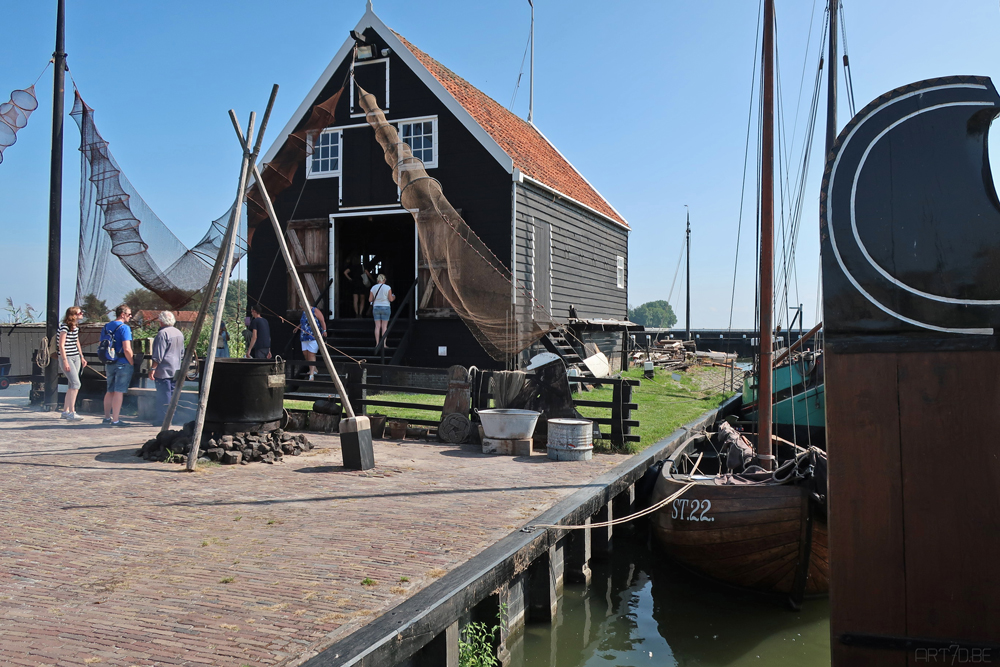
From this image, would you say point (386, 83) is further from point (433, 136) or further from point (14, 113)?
point (14, 113)

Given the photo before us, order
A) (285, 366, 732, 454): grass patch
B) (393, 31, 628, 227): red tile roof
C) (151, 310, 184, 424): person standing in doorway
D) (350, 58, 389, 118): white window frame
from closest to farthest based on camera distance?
1. (151, 310, 184, 424): person standing in doorway
2. (285, 366, 732, 454): grass patch
3. (350, 58, 389, 118): white window frame
4. (393, 31, 628, 227): red tile roof

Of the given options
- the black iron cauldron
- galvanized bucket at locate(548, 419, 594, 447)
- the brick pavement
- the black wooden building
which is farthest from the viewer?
the black wooden building

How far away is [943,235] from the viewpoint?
287cm

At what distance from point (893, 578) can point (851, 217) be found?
1.59 metres

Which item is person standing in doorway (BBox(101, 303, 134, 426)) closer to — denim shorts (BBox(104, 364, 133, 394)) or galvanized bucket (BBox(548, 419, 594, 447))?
denim shorts (BBox(104, 364, 133, 394))

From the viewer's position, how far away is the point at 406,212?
623 inches

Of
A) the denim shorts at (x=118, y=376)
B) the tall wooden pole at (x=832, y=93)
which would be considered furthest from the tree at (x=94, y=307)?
the tall wooden pole at (x=832, y=93)

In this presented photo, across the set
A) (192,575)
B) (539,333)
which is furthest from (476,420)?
(192,575)

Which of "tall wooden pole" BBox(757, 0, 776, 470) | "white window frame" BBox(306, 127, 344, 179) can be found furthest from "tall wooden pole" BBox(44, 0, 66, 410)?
"tall wooden pole" BBox(757, 0, 776, 470)

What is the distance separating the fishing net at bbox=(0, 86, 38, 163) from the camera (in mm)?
11641

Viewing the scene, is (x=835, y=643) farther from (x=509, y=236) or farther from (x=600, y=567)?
(x=509, y=236)

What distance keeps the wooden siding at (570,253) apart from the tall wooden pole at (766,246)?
7563 millimetres

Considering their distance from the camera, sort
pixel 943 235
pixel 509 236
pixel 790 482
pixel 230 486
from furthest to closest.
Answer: pixel 509 236 → pixel 230 486 → pixel 790 482 → pixel 943 235

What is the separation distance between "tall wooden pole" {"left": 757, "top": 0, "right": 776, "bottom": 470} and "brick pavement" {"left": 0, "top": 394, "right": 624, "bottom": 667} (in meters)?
1.83
